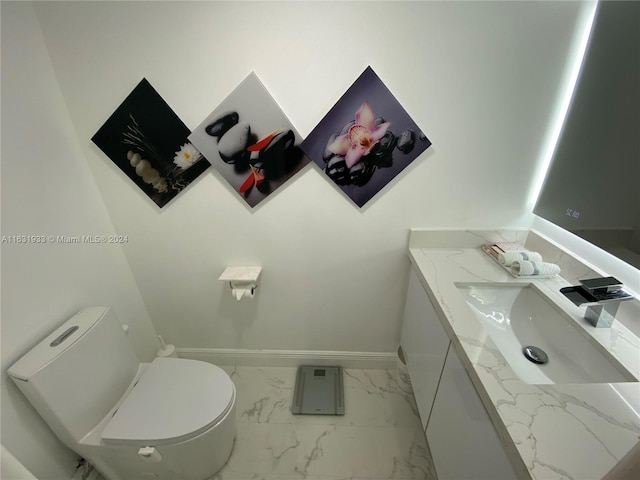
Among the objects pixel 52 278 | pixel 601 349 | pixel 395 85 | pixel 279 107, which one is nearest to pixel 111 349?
pixel 52 278

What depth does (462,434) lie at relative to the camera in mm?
833

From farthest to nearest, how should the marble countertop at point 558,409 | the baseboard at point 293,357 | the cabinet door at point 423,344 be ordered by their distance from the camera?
the baseboard at point 293,357, the cabinet door at point 423,344, the marble countertop at point 558,409

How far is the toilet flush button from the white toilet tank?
25 cm

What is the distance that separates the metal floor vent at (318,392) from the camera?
1.52 metres

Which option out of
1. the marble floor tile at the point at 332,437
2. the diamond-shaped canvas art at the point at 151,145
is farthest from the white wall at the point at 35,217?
the marble floor tile at the point at 332,437

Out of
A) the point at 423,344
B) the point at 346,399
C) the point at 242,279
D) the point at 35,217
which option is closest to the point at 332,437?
the point at 346,399

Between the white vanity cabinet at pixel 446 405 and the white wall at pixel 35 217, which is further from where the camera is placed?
the white wall at pixel 35 217

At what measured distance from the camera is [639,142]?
0.82m

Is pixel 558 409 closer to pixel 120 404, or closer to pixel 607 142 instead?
pixel 607 142

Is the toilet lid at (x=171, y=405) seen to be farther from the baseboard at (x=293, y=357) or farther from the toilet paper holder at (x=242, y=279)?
the baseboard at (x=293, y=357)

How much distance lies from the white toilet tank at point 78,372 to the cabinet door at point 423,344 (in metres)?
1.33

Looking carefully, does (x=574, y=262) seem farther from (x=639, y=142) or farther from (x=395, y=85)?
(x=395, y=85)

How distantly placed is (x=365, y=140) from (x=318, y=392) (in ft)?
4.71

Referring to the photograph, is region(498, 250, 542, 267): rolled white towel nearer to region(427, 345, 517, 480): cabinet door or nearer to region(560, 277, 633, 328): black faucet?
region(560, 277, 633, 328): black faucet
